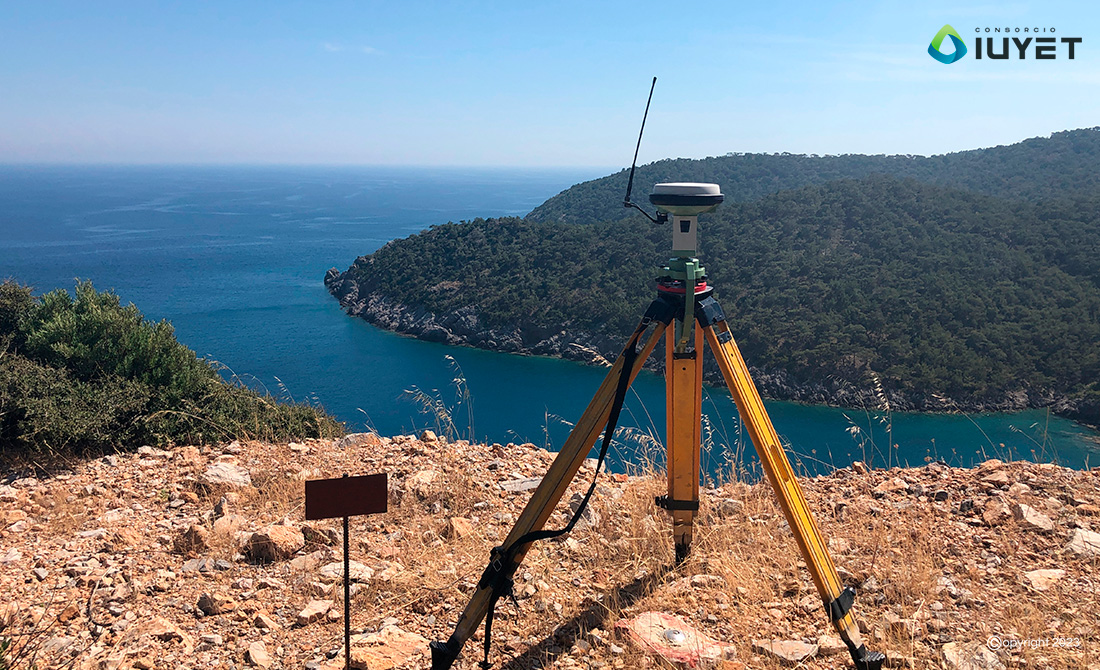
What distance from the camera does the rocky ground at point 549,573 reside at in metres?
2.37

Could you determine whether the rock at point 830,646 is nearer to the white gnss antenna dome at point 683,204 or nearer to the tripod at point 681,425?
the tripod at point 681,425

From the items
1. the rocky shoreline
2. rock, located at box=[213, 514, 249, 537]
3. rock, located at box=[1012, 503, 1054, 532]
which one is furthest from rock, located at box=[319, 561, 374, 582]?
the rocky shoreline

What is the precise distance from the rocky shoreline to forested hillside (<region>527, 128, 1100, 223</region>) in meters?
29.0

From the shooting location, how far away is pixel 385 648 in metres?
2.43

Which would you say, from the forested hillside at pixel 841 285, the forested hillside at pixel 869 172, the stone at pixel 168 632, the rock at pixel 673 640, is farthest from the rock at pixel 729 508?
the forested hillside at pixel 869 172

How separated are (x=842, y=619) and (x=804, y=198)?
180ft

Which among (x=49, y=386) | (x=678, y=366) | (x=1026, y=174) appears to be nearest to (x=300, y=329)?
(x=49, y=386)

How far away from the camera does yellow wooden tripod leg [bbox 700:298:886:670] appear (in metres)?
2.07

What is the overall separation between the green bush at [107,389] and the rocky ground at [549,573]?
0.56 meters

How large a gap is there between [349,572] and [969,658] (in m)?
Answer: 2.44

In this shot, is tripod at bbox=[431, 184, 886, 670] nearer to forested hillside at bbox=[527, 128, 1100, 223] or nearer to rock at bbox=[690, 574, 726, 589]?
rock at bbox=[690, 574, 726, 589]

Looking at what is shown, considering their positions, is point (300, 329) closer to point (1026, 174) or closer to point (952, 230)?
point (952, 230)

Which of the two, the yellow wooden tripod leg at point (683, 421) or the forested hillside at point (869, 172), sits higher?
the forested hillside at point (869, 172)

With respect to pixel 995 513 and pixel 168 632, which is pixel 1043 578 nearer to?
pixel 995 513
